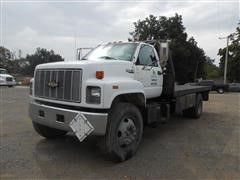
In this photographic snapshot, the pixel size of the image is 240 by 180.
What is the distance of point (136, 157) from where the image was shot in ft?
16.9

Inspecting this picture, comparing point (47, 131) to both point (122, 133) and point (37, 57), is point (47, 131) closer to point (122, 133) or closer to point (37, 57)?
point (122, 133)

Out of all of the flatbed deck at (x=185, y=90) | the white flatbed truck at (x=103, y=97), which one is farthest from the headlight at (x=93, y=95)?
the flatbed deck at (x=185, y=90)

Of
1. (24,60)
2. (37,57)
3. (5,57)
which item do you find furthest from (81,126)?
(24,60)

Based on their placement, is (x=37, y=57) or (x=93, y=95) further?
(x=37, y=57)

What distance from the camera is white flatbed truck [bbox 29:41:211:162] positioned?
14.6 feet

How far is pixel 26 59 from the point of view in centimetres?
9288

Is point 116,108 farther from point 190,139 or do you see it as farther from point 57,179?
point 190,139

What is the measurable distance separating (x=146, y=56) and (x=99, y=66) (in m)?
1.94

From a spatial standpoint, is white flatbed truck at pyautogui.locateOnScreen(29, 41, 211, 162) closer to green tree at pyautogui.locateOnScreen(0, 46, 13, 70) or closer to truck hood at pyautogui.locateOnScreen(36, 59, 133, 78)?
truck hood at pyautogui.locateOnScreen(36, 59, 133, 78)

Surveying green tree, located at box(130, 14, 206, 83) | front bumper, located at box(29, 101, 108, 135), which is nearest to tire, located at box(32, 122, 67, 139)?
front bumper, located at box(29, 101, 108, 135)

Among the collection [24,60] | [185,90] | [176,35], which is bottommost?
[185,90]

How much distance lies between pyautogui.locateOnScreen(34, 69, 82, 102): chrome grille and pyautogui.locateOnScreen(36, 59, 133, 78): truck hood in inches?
3.2

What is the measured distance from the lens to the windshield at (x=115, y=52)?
5866mm

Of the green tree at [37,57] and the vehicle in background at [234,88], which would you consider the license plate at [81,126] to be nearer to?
the vehicle in background at [234,88]
